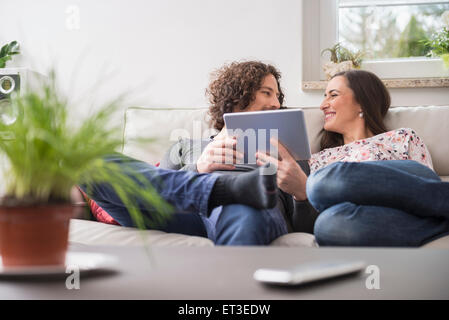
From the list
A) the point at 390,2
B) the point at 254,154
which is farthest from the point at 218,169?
the point at 390,2

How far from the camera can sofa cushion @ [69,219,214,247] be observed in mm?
1208

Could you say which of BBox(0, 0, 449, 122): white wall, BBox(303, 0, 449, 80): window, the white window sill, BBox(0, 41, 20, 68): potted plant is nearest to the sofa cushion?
BBox(0, 0, 449, 122): white wall

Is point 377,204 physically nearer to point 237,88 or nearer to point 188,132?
point 237,88

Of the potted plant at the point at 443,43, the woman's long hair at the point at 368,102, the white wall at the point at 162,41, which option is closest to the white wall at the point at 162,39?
the white wall at the point at 162,41

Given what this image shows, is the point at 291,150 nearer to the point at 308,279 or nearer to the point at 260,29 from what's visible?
the point at 308,279

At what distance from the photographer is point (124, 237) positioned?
125 centimetres

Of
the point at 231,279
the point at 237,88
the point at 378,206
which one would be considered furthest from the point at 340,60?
the point at 231,279

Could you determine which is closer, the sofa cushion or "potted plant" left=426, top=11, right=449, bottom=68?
the sofa cushion

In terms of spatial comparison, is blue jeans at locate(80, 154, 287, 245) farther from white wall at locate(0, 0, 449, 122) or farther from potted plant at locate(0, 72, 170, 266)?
white wall at locate(0, 0, 449, 122)

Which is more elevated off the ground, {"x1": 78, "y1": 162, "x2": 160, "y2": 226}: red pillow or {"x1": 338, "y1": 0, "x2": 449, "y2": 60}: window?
{"x1": 338, "y1": 0, "x2": 449, "y2": 60}: window

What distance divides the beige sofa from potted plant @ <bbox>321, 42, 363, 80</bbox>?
1.76 ft

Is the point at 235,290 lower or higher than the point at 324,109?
lower

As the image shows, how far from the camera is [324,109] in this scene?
186 centimetres
